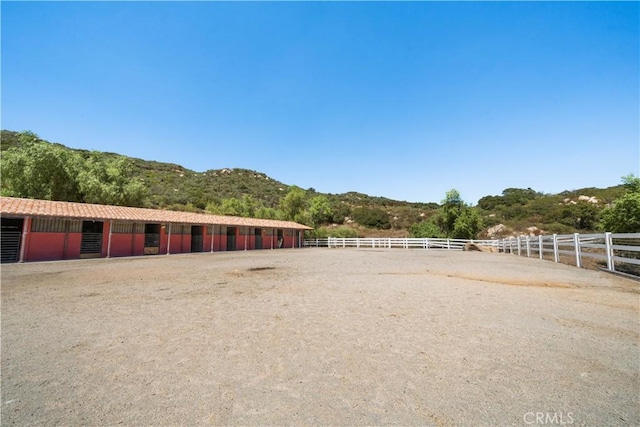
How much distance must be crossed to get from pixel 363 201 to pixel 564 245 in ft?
223

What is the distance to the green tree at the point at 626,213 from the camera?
42.3 feet

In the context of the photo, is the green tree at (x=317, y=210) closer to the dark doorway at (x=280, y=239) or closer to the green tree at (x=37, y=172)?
the dark doorway at (x=280, y=239)

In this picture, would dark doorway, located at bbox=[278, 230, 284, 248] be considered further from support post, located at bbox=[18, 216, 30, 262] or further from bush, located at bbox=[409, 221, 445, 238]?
support post, located at bbox=[18, 216, 30, 262]

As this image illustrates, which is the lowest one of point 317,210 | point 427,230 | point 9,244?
→ point 9,244

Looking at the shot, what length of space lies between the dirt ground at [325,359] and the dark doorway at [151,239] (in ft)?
52.3

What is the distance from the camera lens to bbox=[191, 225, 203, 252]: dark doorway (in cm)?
2419

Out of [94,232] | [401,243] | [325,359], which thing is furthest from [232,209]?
[325,359]

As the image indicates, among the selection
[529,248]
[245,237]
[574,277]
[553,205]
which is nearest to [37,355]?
[574,277]

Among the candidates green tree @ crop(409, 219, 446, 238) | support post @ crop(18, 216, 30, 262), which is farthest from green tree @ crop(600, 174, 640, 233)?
support post @ crop(18, 216, 30, 262)

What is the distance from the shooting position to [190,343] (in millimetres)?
3332

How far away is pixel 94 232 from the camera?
17891mm

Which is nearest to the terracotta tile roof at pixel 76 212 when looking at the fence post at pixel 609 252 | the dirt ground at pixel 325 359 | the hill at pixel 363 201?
the hill at pixel 363 201

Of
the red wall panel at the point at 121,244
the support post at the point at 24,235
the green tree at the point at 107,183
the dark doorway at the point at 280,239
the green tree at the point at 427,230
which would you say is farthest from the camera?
the dark doorway at the point at 280,239

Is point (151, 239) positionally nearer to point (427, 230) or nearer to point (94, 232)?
point (94, 232)
